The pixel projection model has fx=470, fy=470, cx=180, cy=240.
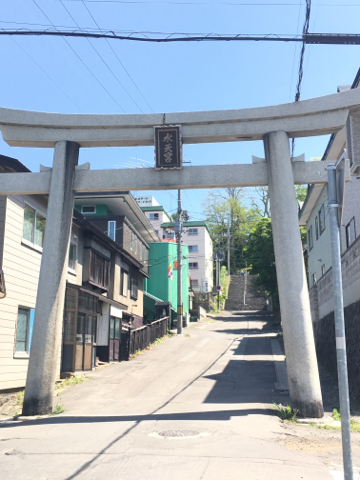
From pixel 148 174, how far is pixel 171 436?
6543 mm

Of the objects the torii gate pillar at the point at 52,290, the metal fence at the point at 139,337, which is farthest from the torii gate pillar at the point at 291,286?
the metal fence at the point at 139,337

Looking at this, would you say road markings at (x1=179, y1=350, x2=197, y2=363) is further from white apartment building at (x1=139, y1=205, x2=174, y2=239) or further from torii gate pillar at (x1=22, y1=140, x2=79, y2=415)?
white apartment building at (x1=139, y1=205, x2=174, y2=239)

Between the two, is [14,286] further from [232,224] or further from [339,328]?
[232,224]

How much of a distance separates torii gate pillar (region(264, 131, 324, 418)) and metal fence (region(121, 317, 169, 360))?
13741 mm

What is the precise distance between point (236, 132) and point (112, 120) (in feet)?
10.6

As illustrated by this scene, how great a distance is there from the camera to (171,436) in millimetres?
8430

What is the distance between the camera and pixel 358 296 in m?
13.9

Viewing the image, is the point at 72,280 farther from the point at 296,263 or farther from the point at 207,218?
the point at 207,218

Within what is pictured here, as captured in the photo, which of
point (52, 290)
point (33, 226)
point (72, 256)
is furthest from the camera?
point (72, 256)

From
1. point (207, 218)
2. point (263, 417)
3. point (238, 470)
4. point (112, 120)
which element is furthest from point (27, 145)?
point (207, 218)

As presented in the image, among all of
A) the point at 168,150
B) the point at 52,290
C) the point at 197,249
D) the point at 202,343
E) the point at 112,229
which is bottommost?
the point at 202,343

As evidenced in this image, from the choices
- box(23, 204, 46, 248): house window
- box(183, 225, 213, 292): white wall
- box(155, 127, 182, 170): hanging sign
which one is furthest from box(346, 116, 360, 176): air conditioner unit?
box(183, 225, 213, 292): white wall

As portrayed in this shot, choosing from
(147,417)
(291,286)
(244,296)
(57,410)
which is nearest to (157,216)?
(244,296)

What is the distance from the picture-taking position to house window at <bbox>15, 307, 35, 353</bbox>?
1449 cm
